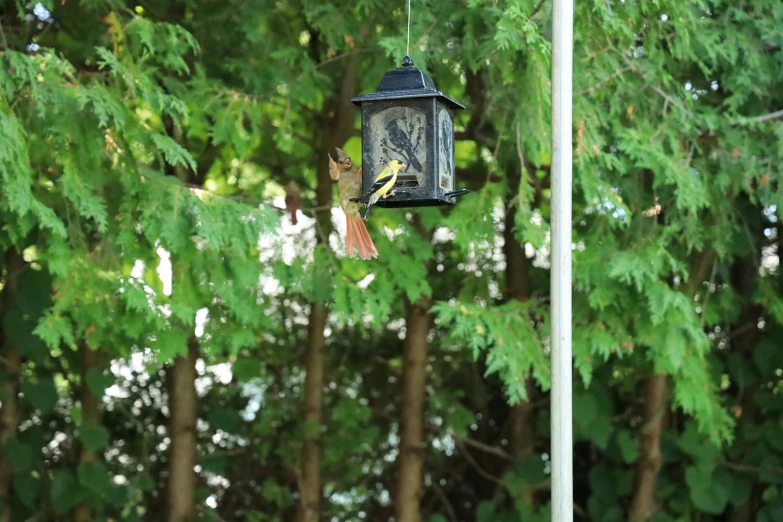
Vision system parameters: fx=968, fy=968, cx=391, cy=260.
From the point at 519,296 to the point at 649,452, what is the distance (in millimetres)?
1225

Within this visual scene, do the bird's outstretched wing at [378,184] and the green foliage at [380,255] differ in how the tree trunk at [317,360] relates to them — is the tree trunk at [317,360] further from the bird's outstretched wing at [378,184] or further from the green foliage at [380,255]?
the bird's outstretched wing at [378,184]

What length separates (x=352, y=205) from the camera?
284 centimetres

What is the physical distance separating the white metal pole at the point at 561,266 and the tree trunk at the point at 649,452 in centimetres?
320

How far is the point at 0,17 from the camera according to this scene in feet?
13.8

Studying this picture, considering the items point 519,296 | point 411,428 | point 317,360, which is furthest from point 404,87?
point 411,428

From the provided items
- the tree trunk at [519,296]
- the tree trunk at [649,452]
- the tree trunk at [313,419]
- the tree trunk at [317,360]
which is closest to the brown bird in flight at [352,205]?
the tree trunk at [317,360]

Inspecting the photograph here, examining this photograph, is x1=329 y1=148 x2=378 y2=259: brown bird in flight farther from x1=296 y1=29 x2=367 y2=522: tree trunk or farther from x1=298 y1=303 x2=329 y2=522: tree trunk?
x1=298 y1=303 x2=329 y2=522: tree trunk

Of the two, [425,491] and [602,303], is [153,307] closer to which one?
[602,303]

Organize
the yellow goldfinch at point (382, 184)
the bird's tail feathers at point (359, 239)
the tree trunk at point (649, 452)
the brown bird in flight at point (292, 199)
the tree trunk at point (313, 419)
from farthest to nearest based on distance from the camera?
the tree trunk at point (313, 419) < the tree trunk at point (649, 452) < the brown bird in flight at point (292, 199) < the bird's tail feathers at point (359, 239) < the yellow goldfinch at point (382, 184)

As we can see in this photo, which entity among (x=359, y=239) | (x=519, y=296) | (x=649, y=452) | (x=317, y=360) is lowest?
(x=649, y=452)

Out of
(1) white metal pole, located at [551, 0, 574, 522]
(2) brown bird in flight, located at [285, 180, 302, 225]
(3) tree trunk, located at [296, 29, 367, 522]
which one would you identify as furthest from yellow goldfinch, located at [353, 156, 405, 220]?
(3) tree trunk, located at [296, 29, 367, 522]

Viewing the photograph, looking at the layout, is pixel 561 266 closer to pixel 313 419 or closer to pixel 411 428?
pixel 411 428

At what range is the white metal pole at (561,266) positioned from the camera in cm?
271

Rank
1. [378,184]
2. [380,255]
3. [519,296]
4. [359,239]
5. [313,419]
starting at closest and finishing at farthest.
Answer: [378,184] < [359,239] < [380,255] < [519,296] < [313,419]
